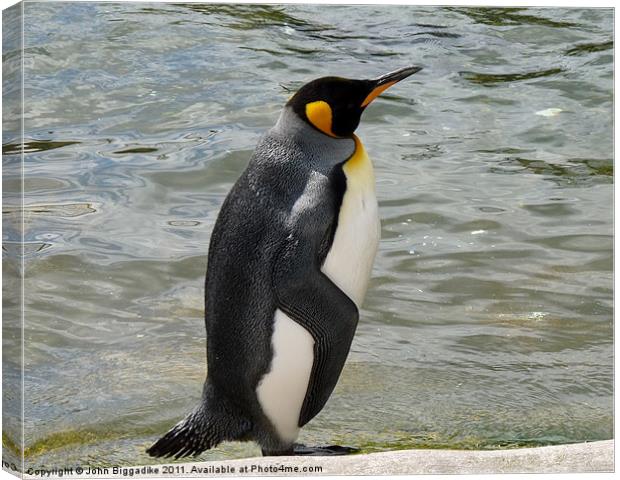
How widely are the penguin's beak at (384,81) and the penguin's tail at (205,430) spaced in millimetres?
995

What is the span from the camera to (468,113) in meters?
4.23

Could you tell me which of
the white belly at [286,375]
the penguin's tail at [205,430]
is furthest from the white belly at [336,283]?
the penguin's tail at [205,430]

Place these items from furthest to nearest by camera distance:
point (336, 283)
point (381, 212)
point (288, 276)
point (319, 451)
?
point (381, 212), point (319, 451), point (336, 283), point (288, 276)

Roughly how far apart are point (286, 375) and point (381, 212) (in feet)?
2.12

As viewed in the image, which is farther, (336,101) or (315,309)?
(336,101)

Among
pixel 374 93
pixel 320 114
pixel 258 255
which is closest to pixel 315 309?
pixel 258 255

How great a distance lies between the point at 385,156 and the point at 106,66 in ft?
3.00

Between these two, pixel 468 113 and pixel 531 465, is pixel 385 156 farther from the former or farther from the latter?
pixel 531 465

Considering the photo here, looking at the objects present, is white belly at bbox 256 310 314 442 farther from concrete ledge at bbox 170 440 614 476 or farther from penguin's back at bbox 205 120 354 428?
concrete ledge at bbox 170 440 614 476

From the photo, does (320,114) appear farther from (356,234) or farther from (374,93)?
(356,234)

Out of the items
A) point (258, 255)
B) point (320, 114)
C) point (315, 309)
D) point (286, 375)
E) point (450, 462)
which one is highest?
point (320, 114)

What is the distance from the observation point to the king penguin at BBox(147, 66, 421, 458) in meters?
3.77

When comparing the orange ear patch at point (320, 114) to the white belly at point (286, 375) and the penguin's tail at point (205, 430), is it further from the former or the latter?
the penguin's tail at point (205, 430)

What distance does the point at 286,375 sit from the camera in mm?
3814
